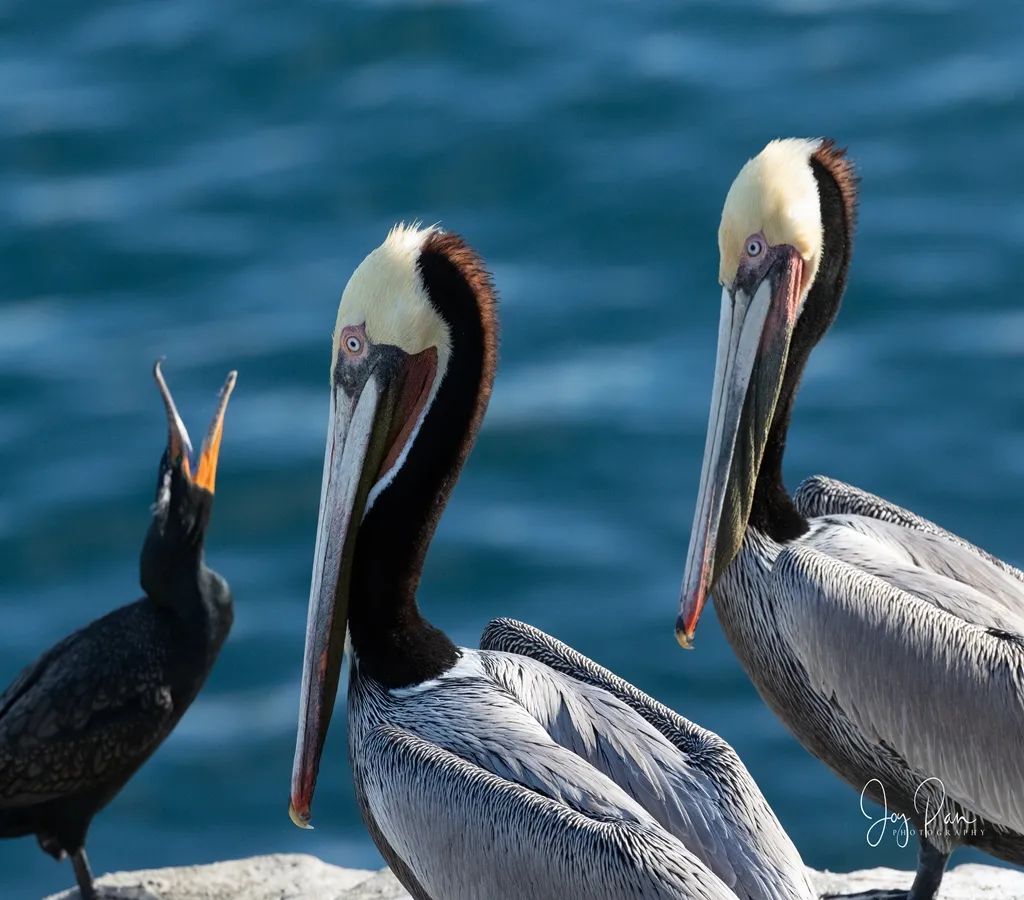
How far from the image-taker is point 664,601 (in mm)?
8492

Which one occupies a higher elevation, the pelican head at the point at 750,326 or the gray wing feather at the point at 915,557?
the pelican head at the point at 750,326

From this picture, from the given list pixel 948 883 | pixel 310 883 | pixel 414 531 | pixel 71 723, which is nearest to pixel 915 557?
pixel 948 883

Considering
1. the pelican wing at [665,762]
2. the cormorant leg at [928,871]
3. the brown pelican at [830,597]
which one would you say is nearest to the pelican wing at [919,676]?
the brown pelican at [830,597]

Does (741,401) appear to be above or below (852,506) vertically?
above

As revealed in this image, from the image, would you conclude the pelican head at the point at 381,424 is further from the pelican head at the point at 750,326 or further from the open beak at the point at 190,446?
the open beak at the point at 190,446

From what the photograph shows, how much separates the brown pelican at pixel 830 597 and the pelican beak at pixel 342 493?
2.90 ft

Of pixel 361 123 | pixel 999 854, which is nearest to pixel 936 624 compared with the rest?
pixel 999 854

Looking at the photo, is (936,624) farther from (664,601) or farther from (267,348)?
(267,348)

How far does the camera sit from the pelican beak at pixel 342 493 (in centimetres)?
500

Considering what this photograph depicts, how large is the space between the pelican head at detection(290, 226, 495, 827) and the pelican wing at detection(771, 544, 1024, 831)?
108cm

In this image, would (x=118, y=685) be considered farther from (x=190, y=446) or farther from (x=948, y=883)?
(x=948, y=883)

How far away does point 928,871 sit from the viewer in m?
5.57

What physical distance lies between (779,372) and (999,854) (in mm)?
1447

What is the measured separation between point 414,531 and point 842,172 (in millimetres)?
1570
